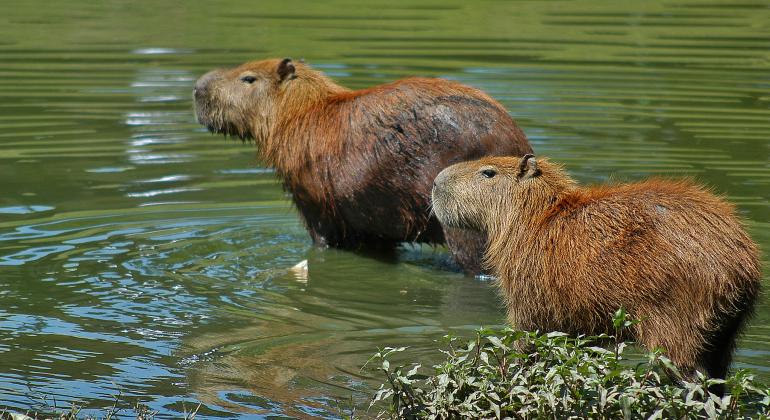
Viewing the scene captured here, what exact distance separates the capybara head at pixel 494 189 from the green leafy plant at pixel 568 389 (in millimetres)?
875

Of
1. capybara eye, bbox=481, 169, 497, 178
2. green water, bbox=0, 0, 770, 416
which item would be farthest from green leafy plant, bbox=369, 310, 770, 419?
capybara eye, bbox=481, 169, 497, 178

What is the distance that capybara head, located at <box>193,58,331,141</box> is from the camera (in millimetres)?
8016

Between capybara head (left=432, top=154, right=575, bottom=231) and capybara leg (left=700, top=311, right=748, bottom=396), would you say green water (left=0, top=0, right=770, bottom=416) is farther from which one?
capybara head (left=432, top=154, right=575, bottom=231)

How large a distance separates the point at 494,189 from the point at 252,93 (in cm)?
278

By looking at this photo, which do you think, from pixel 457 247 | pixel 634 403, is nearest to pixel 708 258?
pixel 634 403

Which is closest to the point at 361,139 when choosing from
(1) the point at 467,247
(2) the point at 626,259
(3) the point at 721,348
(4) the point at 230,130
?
(1) the point at 467,247

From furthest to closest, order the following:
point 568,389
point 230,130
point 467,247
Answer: point 230,130 < point 467,247 < point 568,389

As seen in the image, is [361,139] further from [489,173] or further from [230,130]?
[489,173]

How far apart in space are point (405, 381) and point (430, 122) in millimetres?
2706

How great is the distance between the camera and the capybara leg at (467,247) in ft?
23.7

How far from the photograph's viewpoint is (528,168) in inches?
223

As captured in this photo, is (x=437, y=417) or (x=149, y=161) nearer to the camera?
(x=437, y=417)

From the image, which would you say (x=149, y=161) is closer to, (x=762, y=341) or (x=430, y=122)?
(x=430, y=122)

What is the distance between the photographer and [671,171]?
31.1 feet
